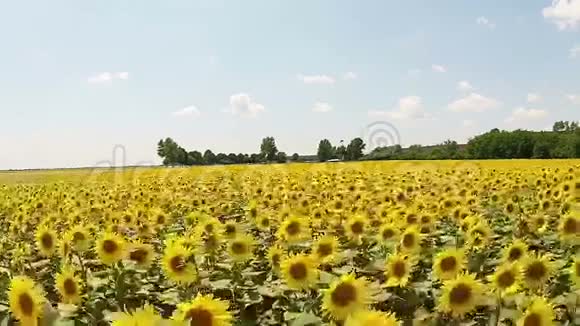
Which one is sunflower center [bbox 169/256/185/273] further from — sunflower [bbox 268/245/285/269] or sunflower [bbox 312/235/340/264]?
sunflower [bbox 312/235/340/264]

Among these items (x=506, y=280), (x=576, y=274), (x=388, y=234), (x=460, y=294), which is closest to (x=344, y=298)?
(x=460, y=294)

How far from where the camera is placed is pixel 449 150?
6412cm

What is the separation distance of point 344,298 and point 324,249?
3.51ft

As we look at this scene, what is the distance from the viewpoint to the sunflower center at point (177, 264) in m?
3.55

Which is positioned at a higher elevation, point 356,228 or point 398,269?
point 356,228

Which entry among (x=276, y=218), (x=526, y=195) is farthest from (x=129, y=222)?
(x=526, y=195)

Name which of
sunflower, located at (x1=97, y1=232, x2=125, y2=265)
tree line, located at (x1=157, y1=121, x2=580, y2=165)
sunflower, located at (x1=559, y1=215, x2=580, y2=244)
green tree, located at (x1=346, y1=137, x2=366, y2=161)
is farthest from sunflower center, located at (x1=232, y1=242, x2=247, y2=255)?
tree line, located at (x1=157, y1=121, x2=580, y2=165)

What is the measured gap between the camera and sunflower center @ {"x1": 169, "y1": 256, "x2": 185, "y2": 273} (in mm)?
3549

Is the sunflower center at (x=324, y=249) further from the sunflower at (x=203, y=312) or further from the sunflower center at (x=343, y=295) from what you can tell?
the sunflower at (x=203, y=312)

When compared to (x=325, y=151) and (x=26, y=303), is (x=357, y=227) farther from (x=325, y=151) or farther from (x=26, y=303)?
(x=325, y=151)

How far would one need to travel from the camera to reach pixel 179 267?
11.6ft

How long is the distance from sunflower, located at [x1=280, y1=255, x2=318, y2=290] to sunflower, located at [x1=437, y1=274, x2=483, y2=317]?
2.06ft

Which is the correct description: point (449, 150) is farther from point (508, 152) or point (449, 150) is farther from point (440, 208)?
point (440, 208)

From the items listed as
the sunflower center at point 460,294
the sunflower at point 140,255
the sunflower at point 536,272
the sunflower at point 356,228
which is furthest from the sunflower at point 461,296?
the sunflower at point 140,255
